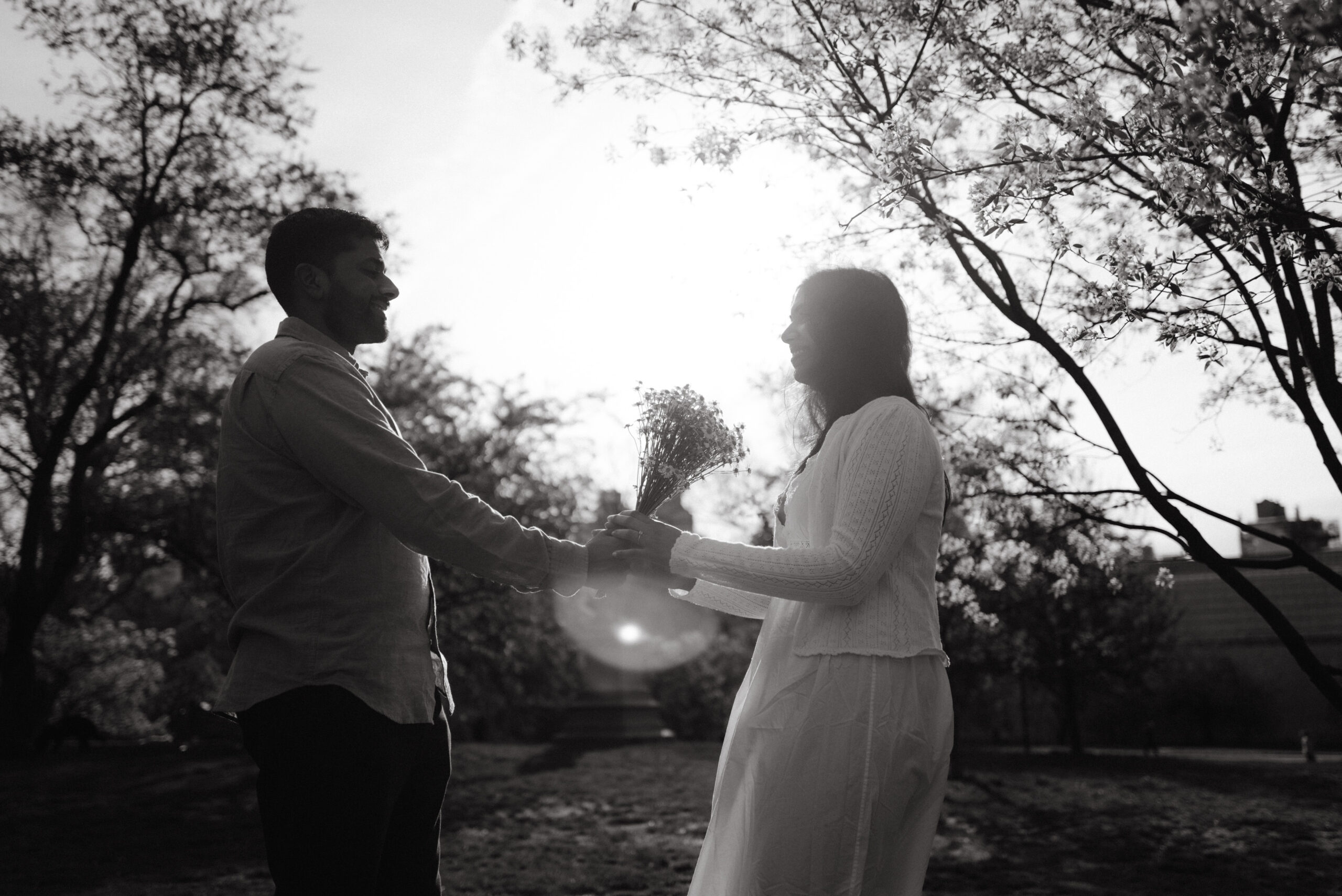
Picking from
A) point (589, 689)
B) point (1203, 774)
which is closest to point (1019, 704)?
point (1203, 774)

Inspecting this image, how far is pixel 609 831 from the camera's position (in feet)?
36.6

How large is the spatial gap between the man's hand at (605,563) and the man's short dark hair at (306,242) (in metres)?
1.13

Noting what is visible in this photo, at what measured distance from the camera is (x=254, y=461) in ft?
9.20

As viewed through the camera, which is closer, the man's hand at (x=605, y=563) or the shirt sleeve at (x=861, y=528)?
the shirt sleeve at (x=861, y=528)

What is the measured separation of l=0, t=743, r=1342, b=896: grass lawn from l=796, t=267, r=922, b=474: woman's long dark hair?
6.12 m

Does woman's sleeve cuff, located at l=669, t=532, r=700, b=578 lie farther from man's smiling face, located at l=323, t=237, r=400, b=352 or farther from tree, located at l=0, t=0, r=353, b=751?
tree, located at l=0, t=0, r=353, b=751

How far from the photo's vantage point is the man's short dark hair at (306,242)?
306 cm

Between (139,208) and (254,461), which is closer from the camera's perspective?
(254,461)

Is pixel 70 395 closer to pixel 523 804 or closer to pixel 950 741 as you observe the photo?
pixel 523 804

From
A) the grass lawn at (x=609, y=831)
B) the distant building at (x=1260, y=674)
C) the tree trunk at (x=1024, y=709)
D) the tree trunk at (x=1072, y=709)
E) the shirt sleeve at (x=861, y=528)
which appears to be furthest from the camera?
the distant building at (x=1260, y=674)

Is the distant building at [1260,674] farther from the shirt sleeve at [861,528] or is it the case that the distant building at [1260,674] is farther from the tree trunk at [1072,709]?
the shirt sleeve at [861,528]

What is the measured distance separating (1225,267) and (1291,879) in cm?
627

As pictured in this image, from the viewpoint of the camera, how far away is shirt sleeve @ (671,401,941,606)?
266cm

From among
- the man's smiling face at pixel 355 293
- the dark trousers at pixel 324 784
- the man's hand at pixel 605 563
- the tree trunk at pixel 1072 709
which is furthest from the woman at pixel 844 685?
the tree trunk at pixel 1072 709
